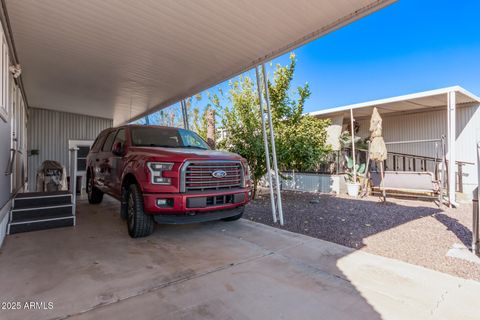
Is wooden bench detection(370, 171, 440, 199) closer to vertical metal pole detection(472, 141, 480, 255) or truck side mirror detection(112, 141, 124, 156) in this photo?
vertical metal pole detection(472, 141, 480, 255)

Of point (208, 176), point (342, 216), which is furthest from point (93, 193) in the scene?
point (342, 216)

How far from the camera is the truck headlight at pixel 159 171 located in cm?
368

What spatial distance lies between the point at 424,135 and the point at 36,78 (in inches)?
508

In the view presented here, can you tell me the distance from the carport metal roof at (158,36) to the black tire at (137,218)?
247cm

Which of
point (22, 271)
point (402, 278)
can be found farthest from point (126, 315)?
point (402, 278)

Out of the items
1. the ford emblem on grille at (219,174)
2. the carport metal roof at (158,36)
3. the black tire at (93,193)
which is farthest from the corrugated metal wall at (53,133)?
the ford emblem on grille at (219,174)

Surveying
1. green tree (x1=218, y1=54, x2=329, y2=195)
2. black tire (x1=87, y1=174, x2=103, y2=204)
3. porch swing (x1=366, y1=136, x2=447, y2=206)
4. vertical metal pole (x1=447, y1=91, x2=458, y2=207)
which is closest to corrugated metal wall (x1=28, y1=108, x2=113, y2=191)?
black tire (x1=87, y1=174, x2=103, y2=204)

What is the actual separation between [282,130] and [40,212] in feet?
20.6

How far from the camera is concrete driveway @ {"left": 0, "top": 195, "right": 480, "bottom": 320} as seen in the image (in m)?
2.12

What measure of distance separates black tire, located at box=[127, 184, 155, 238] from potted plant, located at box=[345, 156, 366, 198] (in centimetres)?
687

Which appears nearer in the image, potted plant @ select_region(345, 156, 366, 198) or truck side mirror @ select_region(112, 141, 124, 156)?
truck side mirror @ select_region(112, 141, 124, 156)

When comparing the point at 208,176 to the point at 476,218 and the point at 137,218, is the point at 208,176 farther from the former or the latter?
the point at 476,218

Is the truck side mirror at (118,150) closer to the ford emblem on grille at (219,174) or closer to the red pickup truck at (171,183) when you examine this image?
the red pickup truck at (171,183)

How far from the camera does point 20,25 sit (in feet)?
12.6
